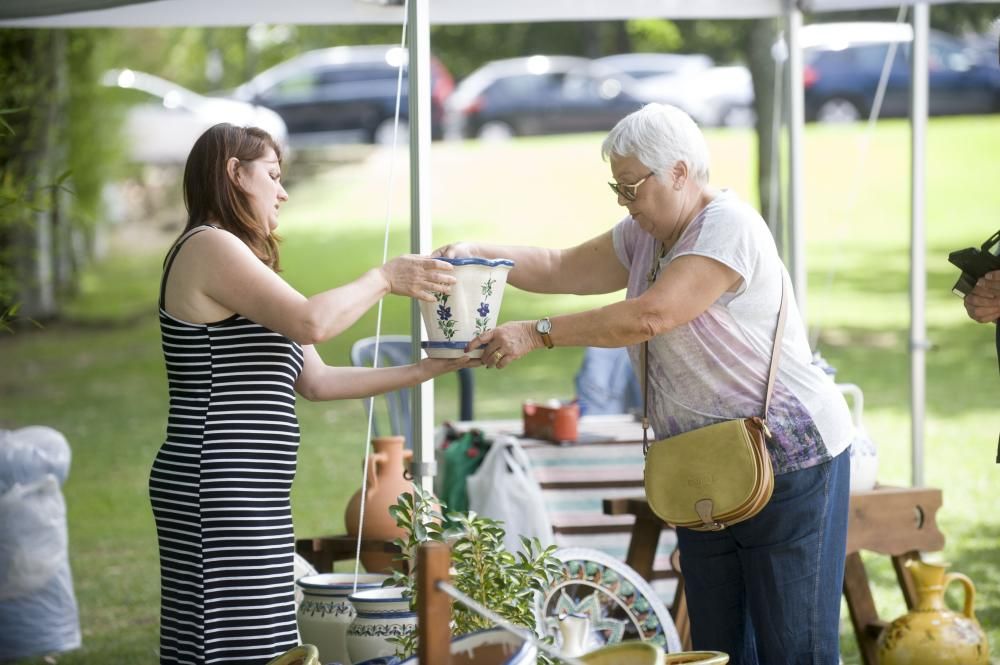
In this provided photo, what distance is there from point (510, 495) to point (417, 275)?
172cm

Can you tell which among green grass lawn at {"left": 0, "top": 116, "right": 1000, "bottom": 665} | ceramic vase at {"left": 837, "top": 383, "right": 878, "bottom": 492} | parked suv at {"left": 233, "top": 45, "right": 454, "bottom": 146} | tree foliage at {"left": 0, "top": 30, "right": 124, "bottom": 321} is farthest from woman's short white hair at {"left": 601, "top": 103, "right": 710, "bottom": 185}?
parked suv at {"left": 233, "top": 45, "right": 454, "bottom": 146}

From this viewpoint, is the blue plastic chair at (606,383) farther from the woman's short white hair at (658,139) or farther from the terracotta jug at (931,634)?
the woman's short white hair at (658,139)

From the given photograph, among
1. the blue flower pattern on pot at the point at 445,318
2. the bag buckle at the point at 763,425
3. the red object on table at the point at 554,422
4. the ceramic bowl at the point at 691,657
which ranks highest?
the blue flower pattern on pot at the point at 445,318

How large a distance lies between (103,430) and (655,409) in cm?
743

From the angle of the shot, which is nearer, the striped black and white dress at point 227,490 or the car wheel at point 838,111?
the striped black and white dress at point 227,490

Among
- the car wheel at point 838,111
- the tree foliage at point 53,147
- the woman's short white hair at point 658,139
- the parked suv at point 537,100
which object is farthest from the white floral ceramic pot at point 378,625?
the car wheel at point 838,111

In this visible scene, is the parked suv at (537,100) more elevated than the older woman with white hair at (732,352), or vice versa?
the parked suv at (537,100)

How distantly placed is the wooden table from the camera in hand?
0.95 meters

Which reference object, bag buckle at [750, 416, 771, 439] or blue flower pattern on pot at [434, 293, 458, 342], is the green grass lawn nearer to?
blue flower pattern on pot at [434, 293, 458, 342]

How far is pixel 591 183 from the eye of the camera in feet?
56.1

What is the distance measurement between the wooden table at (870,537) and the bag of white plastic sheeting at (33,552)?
1.96 metres

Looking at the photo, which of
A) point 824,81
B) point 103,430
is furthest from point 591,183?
point 103,430

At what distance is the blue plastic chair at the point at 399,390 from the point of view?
16.5 feet

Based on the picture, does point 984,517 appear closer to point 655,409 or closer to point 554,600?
point 554,600
